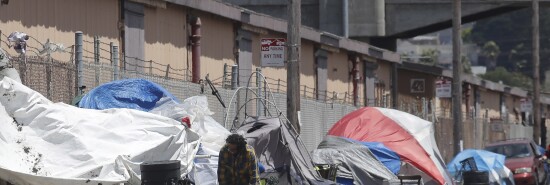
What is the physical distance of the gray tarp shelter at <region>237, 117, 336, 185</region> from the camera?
16750 millimetres

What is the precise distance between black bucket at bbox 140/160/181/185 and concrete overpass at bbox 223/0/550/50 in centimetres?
3006

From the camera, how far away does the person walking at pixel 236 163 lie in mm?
14828

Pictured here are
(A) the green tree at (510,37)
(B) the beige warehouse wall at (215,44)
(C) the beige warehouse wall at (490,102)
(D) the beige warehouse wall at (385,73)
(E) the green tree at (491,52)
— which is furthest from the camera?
(E) the green tree at (491,52)

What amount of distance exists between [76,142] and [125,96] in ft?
6.92

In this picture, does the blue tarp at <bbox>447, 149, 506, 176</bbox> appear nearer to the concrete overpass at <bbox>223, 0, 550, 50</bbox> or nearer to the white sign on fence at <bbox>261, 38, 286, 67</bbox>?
the white sign on fence at <bbox>261, 38, 286, 67</bbox>

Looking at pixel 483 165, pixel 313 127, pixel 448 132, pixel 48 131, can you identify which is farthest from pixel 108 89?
pixel 448 132

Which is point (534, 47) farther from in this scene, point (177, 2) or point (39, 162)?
point (39, 162)

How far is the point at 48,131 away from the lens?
1384 centimetres

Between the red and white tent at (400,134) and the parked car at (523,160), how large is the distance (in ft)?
25.8

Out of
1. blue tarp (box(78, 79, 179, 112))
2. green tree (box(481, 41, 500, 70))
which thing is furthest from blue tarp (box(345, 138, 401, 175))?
green tree (box(481, 41, 500, 70))

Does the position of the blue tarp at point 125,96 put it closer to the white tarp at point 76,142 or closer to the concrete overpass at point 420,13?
the white tarp at point 76,142

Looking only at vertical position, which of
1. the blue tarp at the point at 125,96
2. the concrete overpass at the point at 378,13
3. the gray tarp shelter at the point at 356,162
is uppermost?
the concrete overpass at the point at 378,13

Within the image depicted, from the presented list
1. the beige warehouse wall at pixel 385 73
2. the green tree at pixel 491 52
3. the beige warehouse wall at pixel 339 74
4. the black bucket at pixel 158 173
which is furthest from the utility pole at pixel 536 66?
the green tree at pixel 491 52

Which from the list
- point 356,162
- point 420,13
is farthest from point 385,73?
point 356,162
